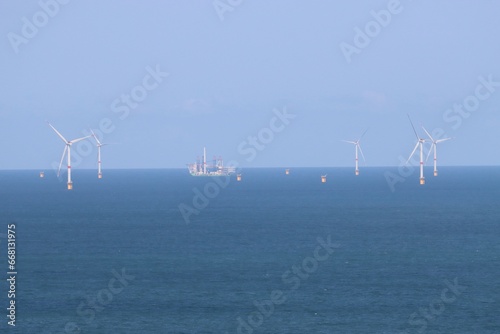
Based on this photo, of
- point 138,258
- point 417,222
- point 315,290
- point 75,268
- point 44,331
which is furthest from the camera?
point 417,222

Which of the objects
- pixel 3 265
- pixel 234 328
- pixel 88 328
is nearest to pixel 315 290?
pixel 234 328

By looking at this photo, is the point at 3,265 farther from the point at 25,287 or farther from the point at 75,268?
the point at 25,287

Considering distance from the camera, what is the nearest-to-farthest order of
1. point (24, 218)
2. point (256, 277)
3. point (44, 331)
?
1. point (44, 331)
2. point (256, 277)
3. point (24, 218)

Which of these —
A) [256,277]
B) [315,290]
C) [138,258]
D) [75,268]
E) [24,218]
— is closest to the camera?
[315,290]

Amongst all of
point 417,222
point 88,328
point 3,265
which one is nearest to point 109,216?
point 417,222

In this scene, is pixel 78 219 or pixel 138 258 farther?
pixel 78 219

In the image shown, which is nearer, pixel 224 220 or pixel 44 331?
pixel 44 331

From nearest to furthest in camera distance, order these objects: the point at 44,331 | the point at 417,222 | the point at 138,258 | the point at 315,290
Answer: the point at 44,331 < the point at 315,290 < the point at 138,258 < the point at 417,222

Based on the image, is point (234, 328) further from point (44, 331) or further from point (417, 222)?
point (417, 222)
